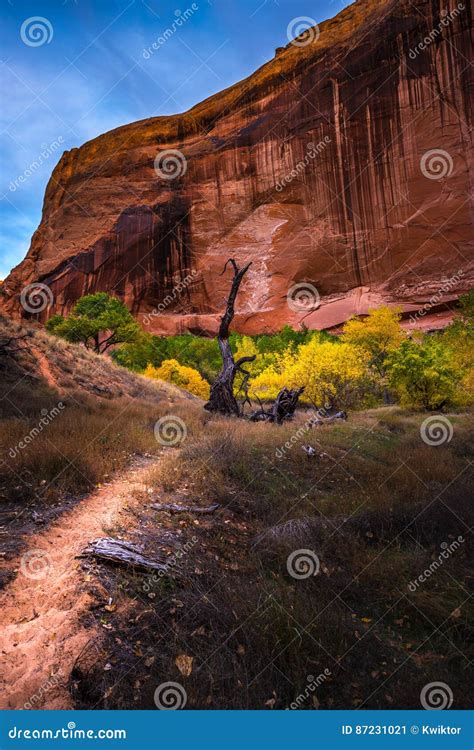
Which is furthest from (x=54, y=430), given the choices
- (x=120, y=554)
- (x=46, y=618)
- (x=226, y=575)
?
(x=226, y=575)

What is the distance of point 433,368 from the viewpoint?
17969 mm

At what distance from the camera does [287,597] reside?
11.5 ft

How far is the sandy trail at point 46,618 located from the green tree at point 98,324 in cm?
2760

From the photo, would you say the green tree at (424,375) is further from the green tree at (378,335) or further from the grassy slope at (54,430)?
the grassy slope at (54,430)

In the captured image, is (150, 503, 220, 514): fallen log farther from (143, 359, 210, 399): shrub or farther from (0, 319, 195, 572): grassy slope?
(143, 359, 210, 399): shrub

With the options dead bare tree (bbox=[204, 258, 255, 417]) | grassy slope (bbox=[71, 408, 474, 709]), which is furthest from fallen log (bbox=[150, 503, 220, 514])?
dead bare tree (bbox=[204, 258, 255, 417])

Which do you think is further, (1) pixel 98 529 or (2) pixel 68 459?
(2) pixel 68 459

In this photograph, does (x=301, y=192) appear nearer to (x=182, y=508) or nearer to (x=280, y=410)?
(x=280, y=410)

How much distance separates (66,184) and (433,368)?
67.7 m

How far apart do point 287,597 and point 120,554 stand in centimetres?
176

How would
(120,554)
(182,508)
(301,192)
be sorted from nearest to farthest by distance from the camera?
(120,554) → (182,508) → (301,192)

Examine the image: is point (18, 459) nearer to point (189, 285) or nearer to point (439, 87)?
point (189, 285)

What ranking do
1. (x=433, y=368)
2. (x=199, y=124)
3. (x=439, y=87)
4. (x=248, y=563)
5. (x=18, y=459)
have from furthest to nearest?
(x=199, y=124) < (x=439, y=87) < (x=433, y=368) < (x=18, y=459) < (x=248, y=563)

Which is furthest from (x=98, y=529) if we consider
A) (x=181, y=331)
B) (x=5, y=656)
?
(x=181, y=331)
